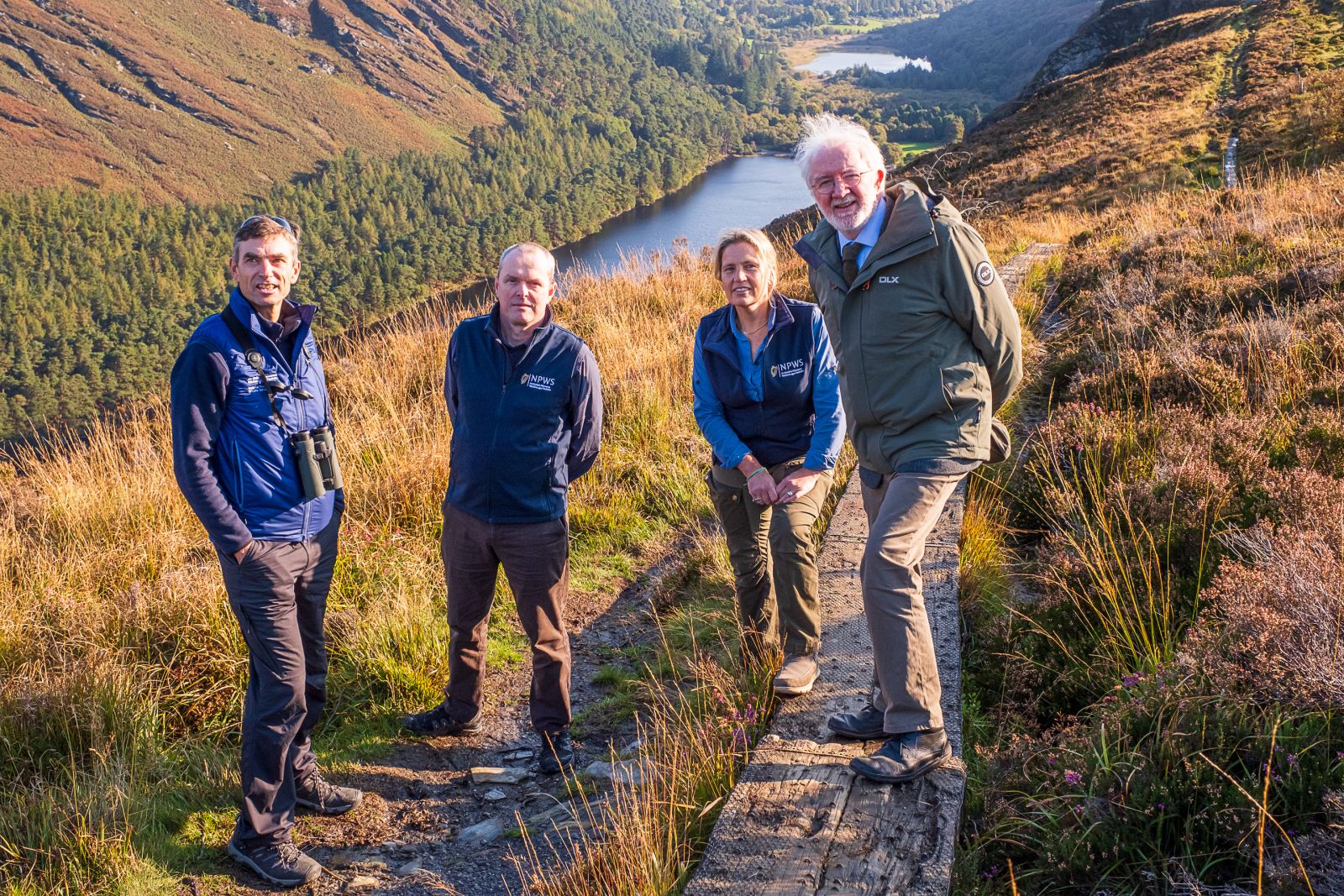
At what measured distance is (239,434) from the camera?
2.69 metres

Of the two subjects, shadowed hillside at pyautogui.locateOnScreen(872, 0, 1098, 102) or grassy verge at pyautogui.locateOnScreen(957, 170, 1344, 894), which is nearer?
grassy verge at pyautogui.locateOnScreen(957, 170, 1344, 894)

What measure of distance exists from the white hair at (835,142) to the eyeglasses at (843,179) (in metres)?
0.06

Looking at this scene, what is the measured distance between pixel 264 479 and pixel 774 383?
1711 mm

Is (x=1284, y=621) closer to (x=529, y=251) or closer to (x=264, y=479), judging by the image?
(x=529, y=251)

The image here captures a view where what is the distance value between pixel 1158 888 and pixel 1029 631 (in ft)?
Result: 4.29

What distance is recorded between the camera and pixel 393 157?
125125 millimetres

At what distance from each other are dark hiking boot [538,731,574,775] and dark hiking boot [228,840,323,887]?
0.87 metres

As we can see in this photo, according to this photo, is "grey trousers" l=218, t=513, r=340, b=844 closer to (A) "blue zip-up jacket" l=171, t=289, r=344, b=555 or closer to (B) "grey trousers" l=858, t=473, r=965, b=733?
(A) "blue zip-up jacket" l=171, t=289, r=344, b=555

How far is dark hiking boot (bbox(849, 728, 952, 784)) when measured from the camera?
2396 millimetres

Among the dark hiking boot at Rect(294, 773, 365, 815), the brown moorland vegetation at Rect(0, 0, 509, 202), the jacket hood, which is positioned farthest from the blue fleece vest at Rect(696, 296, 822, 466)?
the brown moorland vegetation at Rect(0, 0, 509, 202)

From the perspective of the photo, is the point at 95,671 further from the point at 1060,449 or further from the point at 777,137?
the point at 777,137

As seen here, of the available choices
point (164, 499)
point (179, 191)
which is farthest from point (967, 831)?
point (179, 191)

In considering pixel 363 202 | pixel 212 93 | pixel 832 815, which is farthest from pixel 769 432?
pixel 212 93

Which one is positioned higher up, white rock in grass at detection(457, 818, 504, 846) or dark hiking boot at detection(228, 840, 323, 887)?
dark hiking boot at detection(228, 840, 323, 887)
